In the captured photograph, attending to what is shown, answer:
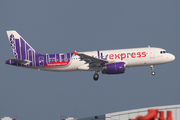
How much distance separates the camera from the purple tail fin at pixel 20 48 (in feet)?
184

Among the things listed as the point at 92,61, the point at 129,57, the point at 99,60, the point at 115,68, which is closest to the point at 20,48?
the point at 92,61

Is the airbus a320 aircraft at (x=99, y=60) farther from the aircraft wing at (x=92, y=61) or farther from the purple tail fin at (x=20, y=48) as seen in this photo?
the purple tail fin at (x=20, y=48)

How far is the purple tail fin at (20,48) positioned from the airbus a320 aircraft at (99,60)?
180 mm

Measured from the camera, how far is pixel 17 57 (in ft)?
186

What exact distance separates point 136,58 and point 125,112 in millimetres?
18570

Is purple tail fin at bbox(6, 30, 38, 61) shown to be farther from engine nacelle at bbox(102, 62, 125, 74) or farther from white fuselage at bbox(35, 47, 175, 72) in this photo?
engine nacelle at bbox(102, 62, 125, 74)

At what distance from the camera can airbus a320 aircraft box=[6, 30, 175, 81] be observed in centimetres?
5334

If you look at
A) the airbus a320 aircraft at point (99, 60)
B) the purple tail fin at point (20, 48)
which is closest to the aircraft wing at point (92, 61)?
the airbus a320 aircraft at point (99, 60)

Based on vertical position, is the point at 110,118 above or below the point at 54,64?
below

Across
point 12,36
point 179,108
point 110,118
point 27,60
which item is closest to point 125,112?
point 110,118

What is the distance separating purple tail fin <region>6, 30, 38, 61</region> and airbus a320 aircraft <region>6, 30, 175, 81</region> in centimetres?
18

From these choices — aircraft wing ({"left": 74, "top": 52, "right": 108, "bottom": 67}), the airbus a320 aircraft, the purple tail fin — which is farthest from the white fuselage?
the purple tail fin

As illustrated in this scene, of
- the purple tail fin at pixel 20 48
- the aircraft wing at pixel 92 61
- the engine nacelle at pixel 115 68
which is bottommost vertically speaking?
the engine nacelle at pixel 115 68

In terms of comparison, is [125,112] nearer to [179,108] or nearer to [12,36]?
[179,108]
